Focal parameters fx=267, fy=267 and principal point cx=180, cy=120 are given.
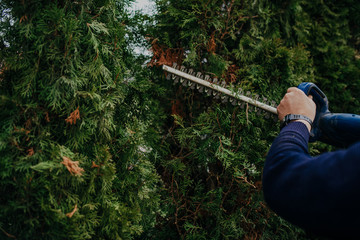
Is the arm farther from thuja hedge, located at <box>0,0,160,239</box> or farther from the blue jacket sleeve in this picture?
thuja hedge, located at <box>0,0,160,239</box>

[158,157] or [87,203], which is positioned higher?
[158,157]

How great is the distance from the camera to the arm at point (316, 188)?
34.2 inches

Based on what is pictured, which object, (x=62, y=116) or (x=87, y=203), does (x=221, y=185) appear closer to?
(x=87, y=203)

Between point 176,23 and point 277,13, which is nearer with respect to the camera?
point 176,23

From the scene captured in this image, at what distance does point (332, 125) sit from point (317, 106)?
0.20 metres

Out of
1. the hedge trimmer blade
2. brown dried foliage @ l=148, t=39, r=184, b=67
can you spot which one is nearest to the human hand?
the hedge trimmer blade

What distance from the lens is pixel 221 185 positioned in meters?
2.30

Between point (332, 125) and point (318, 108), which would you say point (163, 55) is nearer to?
point (318, 108)

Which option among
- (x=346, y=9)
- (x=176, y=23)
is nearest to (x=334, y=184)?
(x=176, y=23)

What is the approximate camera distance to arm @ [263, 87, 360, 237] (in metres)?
0.87

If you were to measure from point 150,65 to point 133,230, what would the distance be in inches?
48.7

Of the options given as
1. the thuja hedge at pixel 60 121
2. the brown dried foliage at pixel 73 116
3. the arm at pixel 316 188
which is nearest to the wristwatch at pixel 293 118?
the arm at pixel 316 188

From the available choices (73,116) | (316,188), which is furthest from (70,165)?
(316,188)

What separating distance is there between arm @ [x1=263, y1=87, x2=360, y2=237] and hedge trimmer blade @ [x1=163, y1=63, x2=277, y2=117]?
0.95 m
